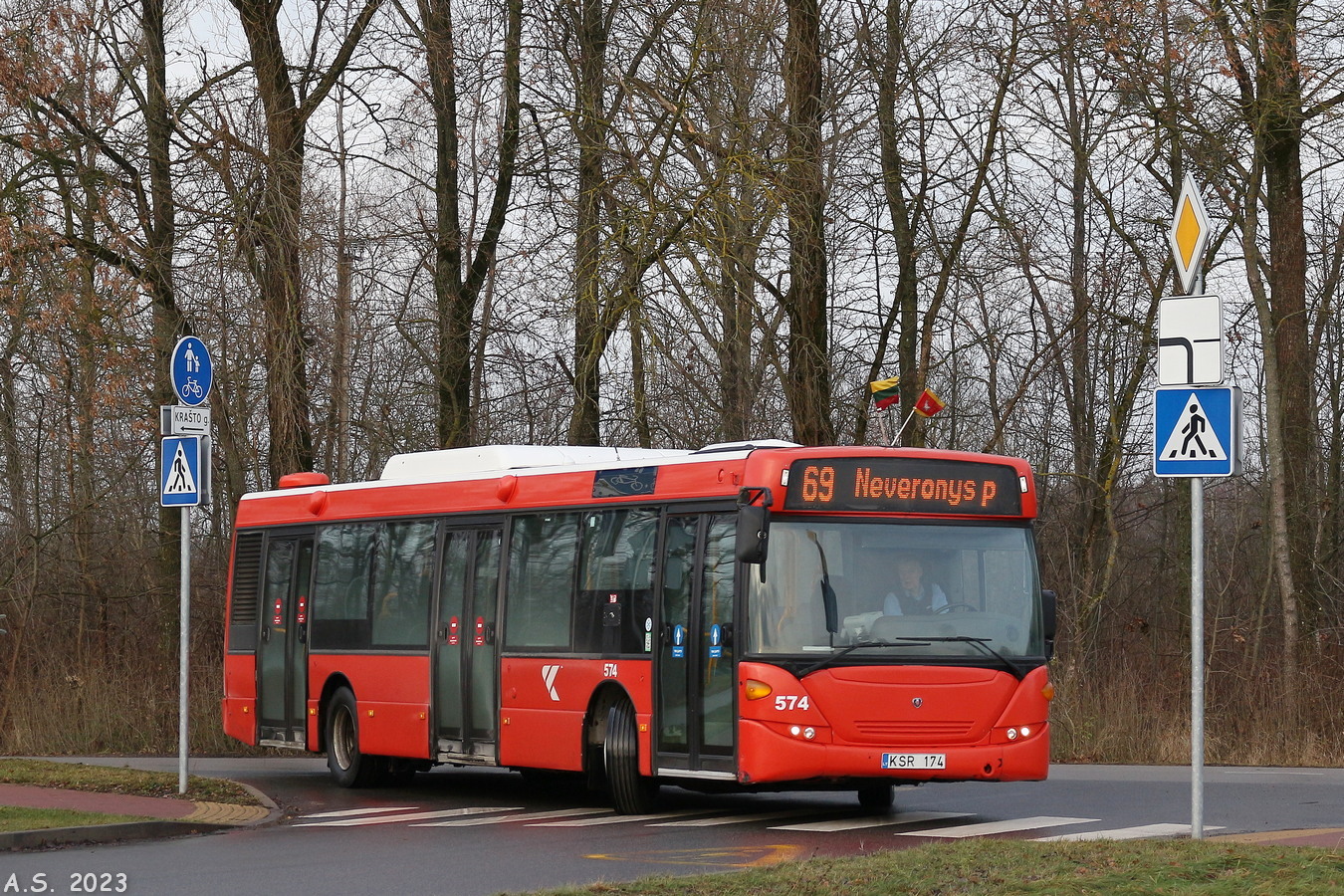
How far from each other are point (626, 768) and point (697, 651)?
1.28 meters

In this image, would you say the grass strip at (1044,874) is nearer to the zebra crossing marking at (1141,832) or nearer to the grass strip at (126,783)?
the zebra crossing marking at (1141,832)

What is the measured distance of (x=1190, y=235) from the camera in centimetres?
1118

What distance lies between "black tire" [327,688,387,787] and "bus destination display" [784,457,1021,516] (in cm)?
680

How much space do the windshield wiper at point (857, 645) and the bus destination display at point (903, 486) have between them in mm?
1059

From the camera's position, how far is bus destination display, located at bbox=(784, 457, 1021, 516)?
46.1 feet

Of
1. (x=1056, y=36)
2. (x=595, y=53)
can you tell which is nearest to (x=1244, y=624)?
(x=1056, y=36)

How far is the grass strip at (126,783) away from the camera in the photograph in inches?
632

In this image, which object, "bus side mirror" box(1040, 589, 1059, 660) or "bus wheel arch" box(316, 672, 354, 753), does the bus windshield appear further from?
"bus wheel arch" box(316, 672, 354, 753)

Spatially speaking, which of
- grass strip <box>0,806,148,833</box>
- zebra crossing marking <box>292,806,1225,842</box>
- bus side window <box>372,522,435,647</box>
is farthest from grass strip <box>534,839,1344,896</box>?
bus side window <box>372,522,435,647</box>

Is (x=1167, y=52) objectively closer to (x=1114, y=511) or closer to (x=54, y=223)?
(x=1114, y=511)

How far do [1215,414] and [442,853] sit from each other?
5.63 metres

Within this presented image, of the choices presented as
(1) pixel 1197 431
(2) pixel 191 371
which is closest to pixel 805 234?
(2) pixel 191 371

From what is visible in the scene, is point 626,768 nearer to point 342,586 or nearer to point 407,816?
point 407,816

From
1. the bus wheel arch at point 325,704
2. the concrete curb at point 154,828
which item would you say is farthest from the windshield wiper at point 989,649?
the bus wheel arch at point 325,704
